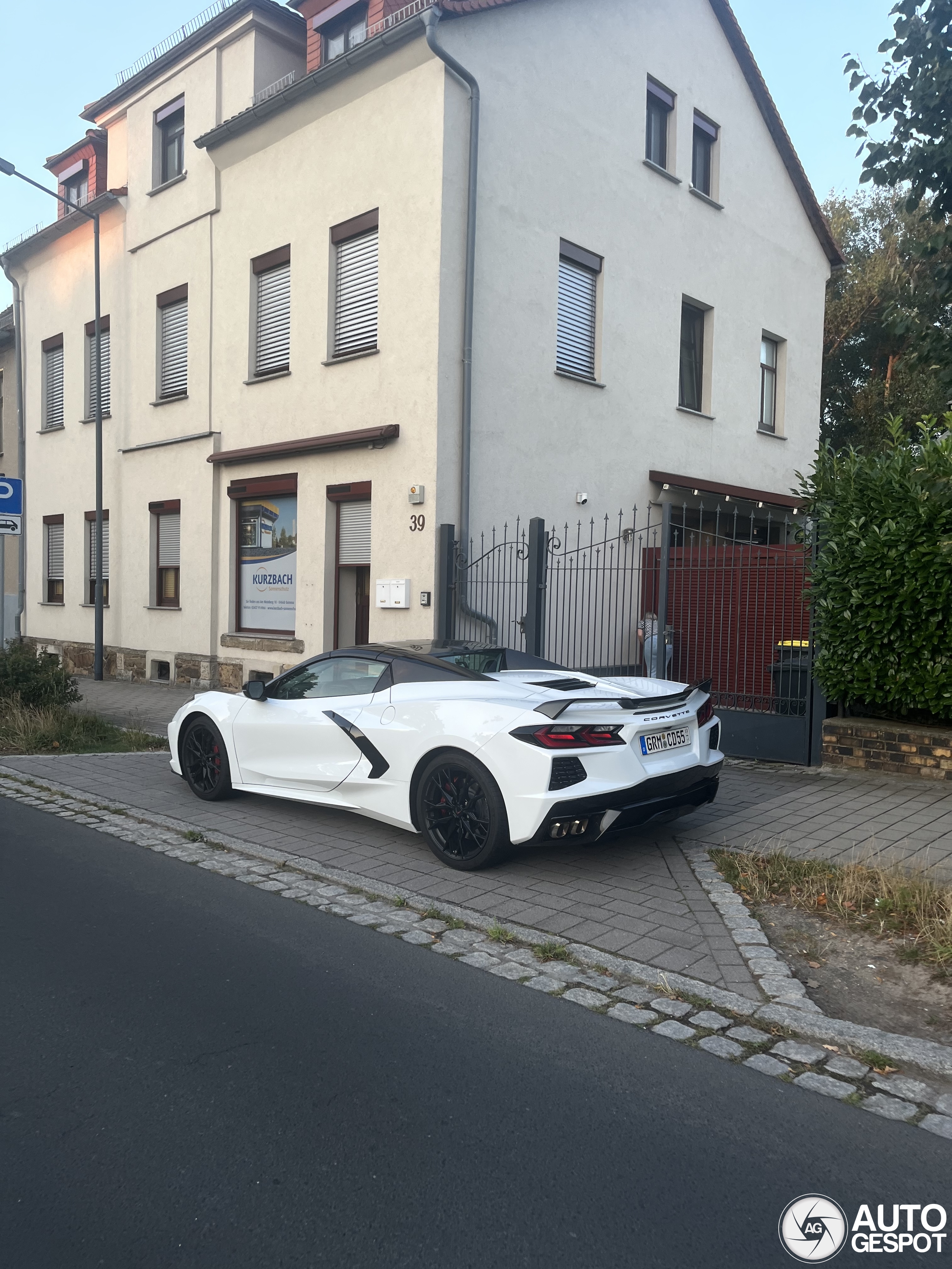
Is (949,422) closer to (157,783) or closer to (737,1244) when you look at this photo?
(737,1244)

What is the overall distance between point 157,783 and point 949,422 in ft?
23.3

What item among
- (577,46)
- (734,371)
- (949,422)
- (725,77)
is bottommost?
(949,422)

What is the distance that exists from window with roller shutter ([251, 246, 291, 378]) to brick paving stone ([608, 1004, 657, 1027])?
502 inches

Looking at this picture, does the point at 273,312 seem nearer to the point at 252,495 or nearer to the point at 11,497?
the point at 252,495

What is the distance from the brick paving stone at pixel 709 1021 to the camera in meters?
4.14

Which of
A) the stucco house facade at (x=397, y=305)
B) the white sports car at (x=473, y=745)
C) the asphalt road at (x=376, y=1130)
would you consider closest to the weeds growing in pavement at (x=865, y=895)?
the white sports car at (x=473, y=745)

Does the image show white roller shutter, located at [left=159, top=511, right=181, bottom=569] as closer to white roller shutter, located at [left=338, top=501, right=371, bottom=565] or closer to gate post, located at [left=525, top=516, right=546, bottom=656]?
white roller shutter, located at [left=338, top=501, right=371, bottom=565]

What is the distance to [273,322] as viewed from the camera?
15.9 metres

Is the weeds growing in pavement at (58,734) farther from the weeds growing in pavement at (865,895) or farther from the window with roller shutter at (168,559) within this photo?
the weeds growing in pavement at (865,895)

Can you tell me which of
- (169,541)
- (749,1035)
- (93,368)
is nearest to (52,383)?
(93,368)

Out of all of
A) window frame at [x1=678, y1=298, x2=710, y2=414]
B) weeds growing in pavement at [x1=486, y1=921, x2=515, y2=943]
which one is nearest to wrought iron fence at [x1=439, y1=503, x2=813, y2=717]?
window frame at [x1=678, y1=298, x2=710, y2=414]

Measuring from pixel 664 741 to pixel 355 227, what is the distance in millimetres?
10396

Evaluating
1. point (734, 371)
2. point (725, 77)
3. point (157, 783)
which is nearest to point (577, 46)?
point (725, 77)

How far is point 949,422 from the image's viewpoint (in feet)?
23.5
